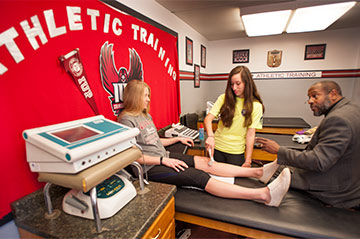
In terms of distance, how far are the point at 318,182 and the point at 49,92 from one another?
1.96 metres

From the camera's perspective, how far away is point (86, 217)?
0.97 meters

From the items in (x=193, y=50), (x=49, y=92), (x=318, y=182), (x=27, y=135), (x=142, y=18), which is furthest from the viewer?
(x=193, y=50)

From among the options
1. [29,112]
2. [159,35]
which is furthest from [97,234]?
[159,35]

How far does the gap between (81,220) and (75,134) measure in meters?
0.45

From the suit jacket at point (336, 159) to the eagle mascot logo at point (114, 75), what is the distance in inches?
59.9

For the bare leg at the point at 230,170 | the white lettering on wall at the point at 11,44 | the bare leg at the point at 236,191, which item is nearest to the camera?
the white lettering on wall at the point at 11,44

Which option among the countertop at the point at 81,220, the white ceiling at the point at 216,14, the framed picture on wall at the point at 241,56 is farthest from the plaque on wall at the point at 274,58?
the countertop at the point at 81,220

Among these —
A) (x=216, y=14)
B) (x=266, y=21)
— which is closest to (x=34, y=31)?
(x=216, y=14)

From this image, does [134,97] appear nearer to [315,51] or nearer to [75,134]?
[75,134]

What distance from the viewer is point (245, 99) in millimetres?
1935

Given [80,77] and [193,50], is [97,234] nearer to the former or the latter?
[80,77]

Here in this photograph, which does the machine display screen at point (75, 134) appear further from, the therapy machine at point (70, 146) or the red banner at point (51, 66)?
the red banner at point (51, 66)

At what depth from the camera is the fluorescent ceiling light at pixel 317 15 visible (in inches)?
88.6

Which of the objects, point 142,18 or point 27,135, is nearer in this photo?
point 27,135
